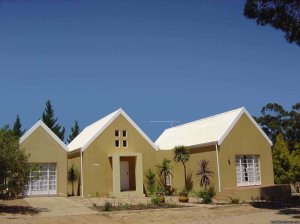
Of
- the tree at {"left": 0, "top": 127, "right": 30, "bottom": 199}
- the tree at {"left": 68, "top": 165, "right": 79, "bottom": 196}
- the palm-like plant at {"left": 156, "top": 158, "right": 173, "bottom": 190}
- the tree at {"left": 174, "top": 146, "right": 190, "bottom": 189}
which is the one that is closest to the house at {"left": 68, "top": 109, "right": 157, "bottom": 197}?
the tree at {"left": 68, "top": 165, "right": 79, "bottom": 196}

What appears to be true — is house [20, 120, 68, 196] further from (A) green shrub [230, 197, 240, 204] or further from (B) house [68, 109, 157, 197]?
(A) green shrub [230, 197, 240, 204]

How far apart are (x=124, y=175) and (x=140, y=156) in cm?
255

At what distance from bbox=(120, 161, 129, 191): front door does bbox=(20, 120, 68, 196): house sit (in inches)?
191

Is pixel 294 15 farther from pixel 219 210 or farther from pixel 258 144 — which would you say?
pixel 258 144

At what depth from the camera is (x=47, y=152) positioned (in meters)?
28.2

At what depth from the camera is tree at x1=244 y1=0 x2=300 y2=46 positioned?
18.9m

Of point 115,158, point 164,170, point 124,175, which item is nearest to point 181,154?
point 164,170

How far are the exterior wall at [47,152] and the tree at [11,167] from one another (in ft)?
26.4

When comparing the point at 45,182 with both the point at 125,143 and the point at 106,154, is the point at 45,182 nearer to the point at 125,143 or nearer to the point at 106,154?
the point at 106,154

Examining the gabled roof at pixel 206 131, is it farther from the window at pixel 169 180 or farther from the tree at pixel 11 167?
the tree at pixel 11 167

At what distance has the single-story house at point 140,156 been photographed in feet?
91.6

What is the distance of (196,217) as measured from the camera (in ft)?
59.9

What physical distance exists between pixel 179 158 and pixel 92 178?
6.64 meters

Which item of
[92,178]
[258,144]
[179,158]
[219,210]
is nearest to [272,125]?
[258,144]
